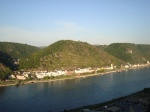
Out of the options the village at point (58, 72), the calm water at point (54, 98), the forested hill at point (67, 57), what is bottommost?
the calm water at point (54, 98)

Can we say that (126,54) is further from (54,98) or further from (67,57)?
(54,98)

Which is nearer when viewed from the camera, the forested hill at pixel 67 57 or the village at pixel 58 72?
the village at pixel 58 72

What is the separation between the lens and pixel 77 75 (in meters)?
38.6

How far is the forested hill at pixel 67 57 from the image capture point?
4275 centimetres

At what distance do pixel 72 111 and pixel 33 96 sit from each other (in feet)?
24.7

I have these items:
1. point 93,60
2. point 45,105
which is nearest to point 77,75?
point 93,60

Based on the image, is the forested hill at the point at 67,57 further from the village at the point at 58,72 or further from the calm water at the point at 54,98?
the calm water at the point at 54,98

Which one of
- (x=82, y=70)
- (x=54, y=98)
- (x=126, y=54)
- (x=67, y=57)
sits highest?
(x=126, y=54)

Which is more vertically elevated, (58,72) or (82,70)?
(82,70)

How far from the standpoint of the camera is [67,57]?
45.5 m

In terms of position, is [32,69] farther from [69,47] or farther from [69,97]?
[69,97]

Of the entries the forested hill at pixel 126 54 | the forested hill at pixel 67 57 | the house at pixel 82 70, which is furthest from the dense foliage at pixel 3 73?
the forested hill at pixel 126 54

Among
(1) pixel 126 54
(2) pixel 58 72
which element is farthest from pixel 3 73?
(1) pixel 126 54

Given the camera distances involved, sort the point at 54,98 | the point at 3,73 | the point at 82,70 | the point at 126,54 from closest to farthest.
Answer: the point at 54,98 < the point at 3,73 < the point at 82,70 < the point at 126,54
